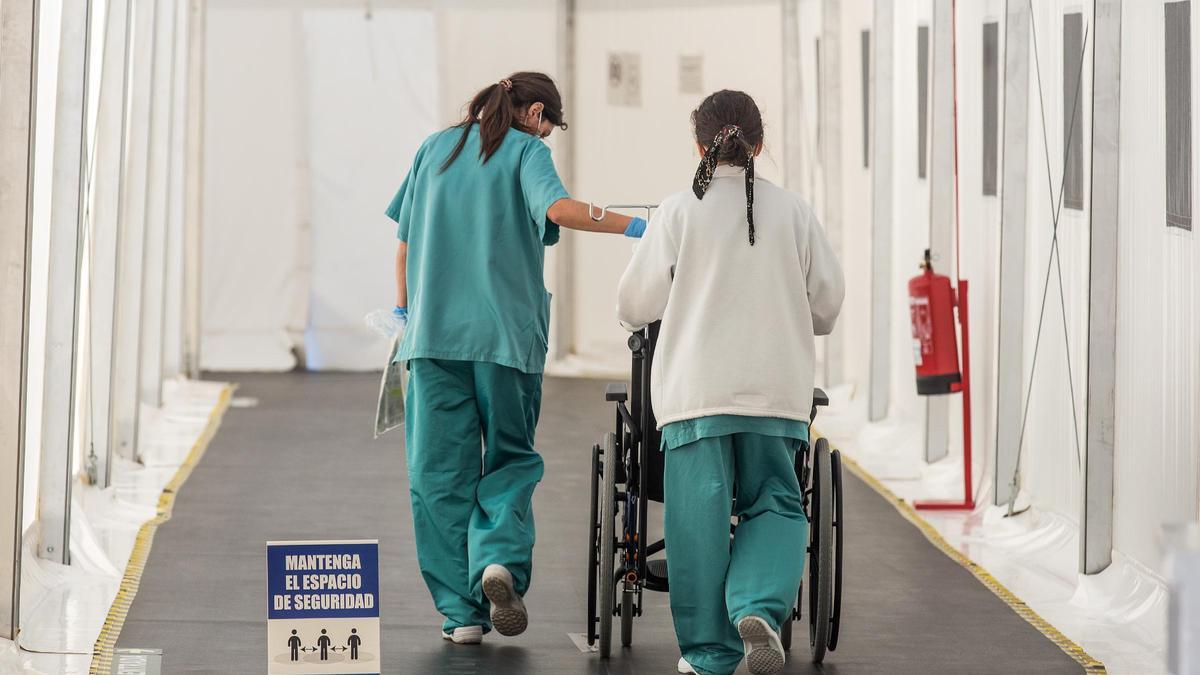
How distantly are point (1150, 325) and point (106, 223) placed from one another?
10.9ft

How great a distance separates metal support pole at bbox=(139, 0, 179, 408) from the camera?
7184 mm

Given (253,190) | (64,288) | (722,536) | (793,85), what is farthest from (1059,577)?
(253,190)

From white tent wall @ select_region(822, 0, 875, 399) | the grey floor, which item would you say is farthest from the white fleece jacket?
white tent wall @ select_region(822, 0, 875, 399)

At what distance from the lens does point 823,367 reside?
8500mm

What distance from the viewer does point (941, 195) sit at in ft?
19.9

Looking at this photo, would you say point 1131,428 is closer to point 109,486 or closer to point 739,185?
point 739,185

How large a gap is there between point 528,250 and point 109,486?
237cm

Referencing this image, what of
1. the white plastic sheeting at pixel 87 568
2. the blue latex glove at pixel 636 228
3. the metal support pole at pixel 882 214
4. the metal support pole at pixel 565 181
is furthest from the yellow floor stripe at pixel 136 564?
the metal support pole at pixel 565 181

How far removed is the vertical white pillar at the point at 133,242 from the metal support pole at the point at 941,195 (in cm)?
290

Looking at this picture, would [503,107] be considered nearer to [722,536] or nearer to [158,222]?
[722,536]

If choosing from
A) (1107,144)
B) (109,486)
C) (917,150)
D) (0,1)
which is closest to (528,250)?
(0,1)

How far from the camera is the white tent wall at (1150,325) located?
383 cm

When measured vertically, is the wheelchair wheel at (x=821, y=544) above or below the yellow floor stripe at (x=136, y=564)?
above

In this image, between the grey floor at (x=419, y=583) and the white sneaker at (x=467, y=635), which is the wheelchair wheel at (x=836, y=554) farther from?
the white sneaker at (x=467, y=635)
